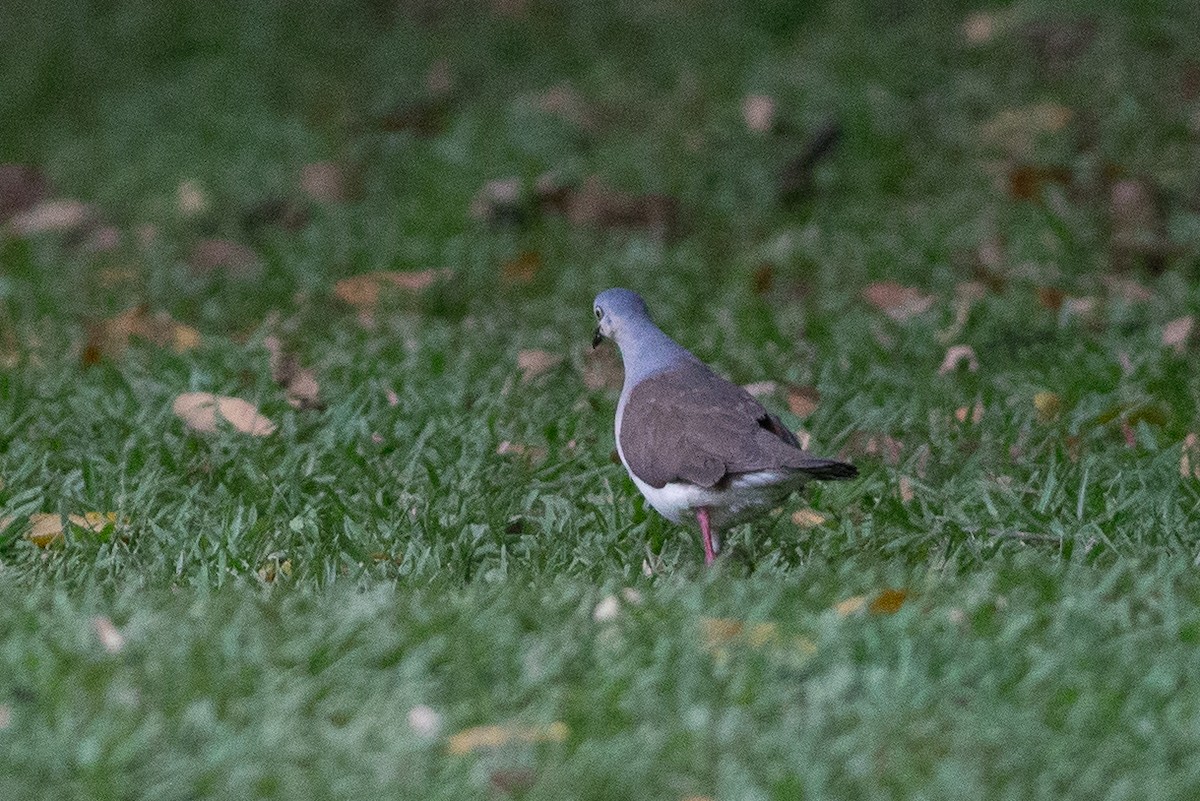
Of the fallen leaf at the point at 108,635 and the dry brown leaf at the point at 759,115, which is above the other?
the fallen leaf at the point at 108,635

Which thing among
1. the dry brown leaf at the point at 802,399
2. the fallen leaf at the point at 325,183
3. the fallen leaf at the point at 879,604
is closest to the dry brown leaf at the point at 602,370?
the dry brown leaf at the point at 802,399

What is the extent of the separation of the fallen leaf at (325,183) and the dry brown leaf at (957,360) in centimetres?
338

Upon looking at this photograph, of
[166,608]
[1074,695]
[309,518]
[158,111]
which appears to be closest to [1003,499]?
[1074,695]

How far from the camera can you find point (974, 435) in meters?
5.48

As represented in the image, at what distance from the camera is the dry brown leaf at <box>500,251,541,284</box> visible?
7461 millimetres

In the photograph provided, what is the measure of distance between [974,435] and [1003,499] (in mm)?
609

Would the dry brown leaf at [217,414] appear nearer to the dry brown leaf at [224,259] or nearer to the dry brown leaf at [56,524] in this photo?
the dry brown leaf at [56,524]

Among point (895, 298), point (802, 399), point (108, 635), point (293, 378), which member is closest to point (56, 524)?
point (108, 635)

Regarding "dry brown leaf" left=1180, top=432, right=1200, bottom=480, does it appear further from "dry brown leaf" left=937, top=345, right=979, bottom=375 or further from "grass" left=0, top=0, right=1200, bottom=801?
"dry brown leaf" left=937, top=345, right=979, bottom=375

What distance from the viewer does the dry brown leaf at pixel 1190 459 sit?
5020 millimetres

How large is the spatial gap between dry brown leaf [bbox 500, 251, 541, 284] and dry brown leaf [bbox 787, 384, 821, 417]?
1.90 metres

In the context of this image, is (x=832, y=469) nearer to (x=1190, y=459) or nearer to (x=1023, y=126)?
(x=1190, y=459)

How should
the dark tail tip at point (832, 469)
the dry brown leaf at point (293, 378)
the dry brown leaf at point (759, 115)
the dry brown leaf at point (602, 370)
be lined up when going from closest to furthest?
the dark tail tip at point (832, 469)
the dry brown leaf at point (293, 378)
the dry brown leaf at point (602, 370)
the dry brown leaf at point (759, 115)

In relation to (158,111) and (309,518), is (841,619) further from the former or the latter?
(158,111)
